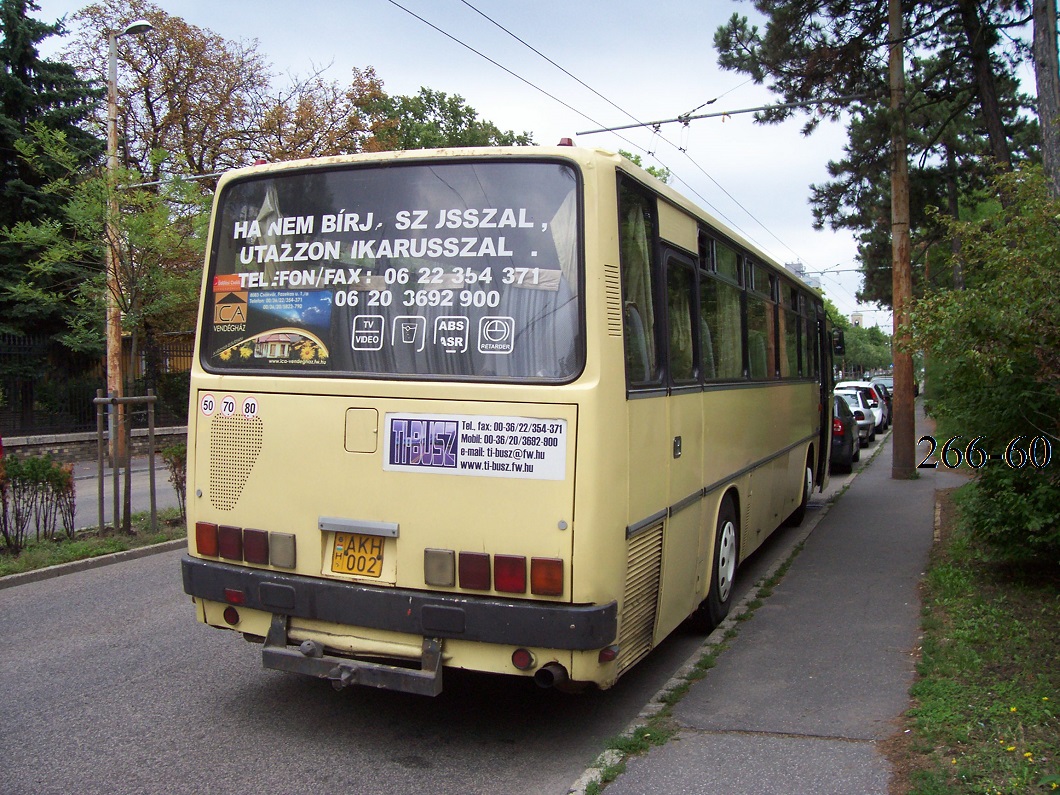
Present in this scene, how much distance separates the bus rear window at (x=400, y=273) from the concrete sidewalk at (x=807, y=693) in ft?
6.63

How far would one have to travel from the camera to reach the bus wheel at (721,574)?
6.64 meters

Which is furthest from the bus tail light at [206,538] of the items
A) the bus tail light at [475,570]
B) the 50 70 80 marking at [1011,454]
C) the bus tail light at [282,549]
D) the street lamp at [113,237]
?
the street lamp at [113,237]

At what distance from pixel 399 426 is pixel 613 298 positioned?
1.25 m

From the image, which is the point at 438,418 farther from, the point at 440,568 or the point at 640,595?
the point at 640,595

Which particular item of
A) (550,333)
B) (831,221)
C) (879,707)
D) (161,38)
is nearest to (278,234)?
(550,333)

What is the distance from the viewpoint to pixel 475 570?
14.1ft

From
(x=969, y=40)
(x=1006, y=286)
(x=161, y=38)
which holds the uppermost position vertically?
(x=161, y=38)

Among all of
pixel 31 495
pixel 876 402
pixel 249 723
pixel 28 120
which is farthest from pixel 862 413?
pixel 28 120

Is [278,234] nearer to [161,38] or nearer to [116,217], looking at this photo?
Result: [116,217]

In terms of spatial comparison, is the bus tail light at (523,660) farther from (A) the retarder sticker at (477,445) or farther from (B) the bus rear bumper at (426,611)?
(A) the retarder sticker at (477,445)

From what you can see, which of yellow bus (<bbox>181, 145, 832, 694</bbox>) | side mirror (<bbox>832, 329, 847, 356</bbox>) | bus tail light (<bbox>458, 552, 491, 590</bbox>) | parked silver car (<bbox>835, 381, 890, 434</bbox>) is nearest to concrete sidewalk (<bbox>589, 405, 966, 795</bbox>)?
yellow bus (<bbox>181, 145, 832, 694</bbox>)

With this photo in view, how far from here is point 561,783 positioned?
4.26m

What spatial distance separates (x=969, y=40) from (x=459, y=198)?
15198mm

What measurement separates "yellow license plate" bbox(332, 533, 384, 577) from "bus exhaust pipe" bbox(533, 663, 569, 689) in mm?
933
